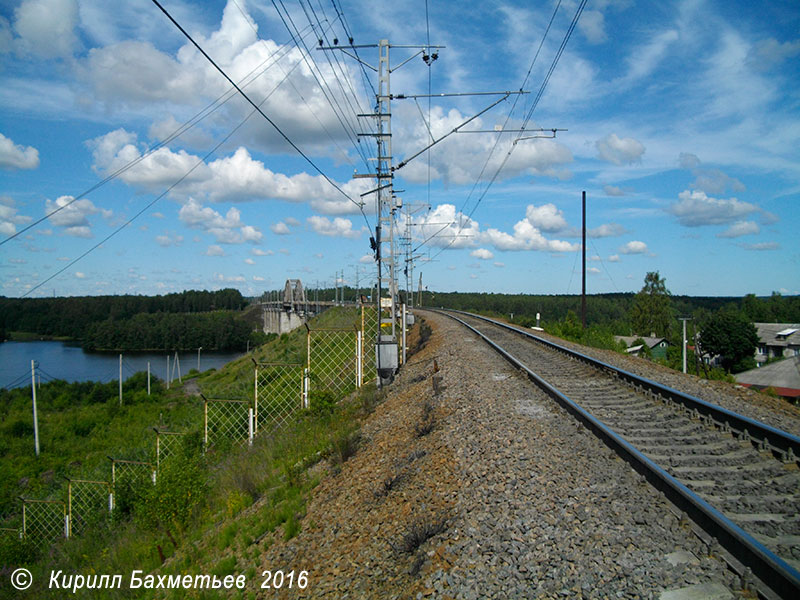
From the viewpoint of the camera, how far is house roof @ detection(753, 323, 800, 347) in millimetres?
62562

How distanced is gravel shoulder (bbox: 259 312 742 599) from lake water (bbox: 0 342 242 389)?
201 ft

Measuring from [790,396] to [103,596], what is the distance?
1579 inches

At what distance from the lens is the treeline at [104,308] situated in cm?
9175

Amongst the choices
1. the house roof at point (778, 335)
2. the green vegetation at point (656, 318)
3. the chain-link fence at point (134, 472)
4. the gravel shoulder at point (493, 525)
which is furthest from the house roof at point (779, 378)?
the chain-link fence at point (134, 472)

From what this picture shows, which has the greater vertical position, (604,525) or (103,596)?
(604,525)

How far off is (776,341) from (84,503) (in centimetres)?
7544

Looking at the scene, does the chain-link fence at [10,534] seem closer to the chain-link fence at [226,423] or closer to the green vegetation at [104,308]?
the chain-link fence at [226,423]

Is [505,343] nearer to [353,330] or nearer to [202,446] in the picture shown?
[353,330]

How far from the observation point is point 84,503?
15258 mm

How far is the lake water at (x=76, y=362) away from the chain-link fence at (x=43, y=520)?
46663 millimetres

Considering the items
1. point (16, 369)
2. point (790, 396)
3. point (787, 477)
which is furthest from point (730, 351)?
point (16, 369)

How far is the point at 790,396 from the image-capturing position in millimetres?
35125

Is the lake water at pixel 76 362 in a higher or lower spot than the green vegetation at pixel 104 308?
lower

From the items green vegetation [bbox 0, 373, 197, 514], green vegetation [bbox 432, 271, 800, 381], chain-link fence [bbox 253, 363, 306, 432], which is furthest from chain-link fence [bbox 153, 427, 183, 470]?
green vegetation [bbox 432, 271, 800, 381]
